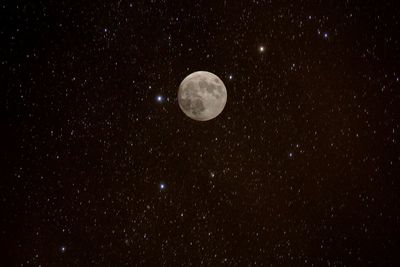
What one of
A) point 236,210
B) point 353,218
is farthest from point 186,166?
point 353,218

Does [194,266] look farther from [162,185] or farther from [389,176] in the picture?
[389,176]

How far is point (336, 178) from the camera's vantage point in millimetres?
4785

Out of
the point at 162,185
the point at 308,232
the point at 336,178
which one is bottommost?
the point at 308,232

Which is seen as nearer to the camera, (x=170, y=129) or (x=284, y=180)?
(x=170, y=129)

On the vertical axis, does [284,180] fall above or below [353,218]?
above

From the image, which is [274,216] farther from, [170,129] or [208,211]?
[170,129]

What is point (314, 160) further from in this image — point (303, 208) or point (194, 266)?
point (194, 266)

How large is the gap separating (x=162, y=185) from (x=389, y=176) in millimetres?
2482

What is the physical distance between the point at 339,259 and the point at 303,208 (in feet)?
2.41

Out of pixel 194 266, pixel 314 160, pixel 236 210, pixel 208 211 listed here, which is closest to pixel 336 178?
pixel 314 160

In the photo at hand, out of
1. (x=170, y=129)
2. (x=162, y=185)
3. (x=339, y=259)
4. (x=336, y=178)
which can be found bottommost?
(x=339, y=259)

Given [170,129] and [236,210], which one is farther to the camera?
[236,210]

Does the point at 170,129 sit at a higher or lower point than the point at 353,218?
higher

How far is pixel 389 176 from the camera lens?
4809 mm
